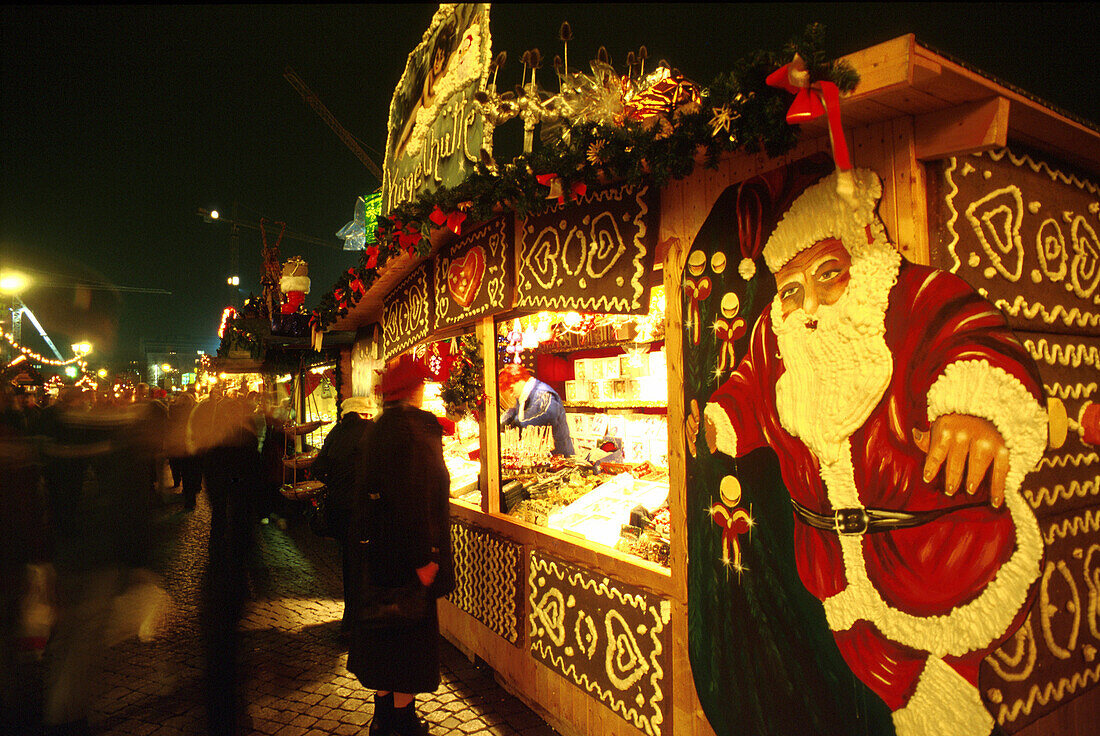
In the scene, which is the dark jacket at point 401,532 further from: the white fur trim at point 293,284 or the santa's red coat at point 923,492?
the white fur trim at point 293,284

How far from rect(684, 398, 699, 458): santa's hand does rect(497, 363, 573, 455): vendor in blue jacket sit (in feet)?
12.1

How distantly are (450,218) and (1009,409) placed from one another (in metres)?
3.35

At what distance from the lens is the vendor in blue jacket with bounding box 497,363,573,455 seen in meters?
6.41

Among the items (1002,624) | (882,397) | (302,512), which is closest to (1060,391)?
(882,397)

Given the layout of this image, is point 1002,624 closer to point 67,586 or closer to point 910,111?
point 910,111

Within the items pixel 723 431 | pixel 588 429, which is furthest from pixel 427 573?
pixel 588 429

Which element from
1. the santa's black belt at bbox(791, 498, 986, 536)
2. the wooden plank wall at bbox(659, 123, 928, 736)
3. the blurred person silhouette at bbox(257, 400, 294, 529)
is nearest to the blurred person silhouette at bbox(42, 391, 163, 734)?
the blurred person silhouette at bbox(257, 400, 294, 529)

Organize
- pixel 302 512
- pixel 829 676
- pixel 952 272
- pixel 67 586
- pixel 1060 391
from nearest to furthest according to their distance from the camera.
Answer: pixel 952 272
pixel 829 676
pixel 1060 391
pixel 67 586
pixel 302 512

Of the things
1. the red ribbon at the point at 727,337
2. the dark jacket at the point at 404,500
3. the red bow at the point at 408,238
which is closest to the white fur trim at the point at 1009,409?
the red ribbon at the point at 727,337

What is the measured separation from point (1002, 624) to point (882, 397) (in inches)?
34.5

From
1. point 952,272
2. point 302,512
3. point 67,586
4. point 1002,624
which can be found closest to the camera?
point 1002,624

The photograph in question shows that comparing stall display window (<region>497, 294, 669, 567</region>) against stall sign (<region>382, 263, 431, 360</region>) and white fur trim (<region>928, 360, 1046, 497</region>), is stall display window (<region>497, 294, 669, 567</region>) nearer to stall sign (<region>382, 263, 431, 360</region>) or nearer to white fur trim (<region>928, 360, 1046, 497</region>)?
stall sign (<region>382, 263, 431, 360</region>)

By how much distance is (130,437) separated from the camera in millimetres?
4277

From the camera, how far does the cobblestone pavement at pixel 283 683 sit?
375cm
